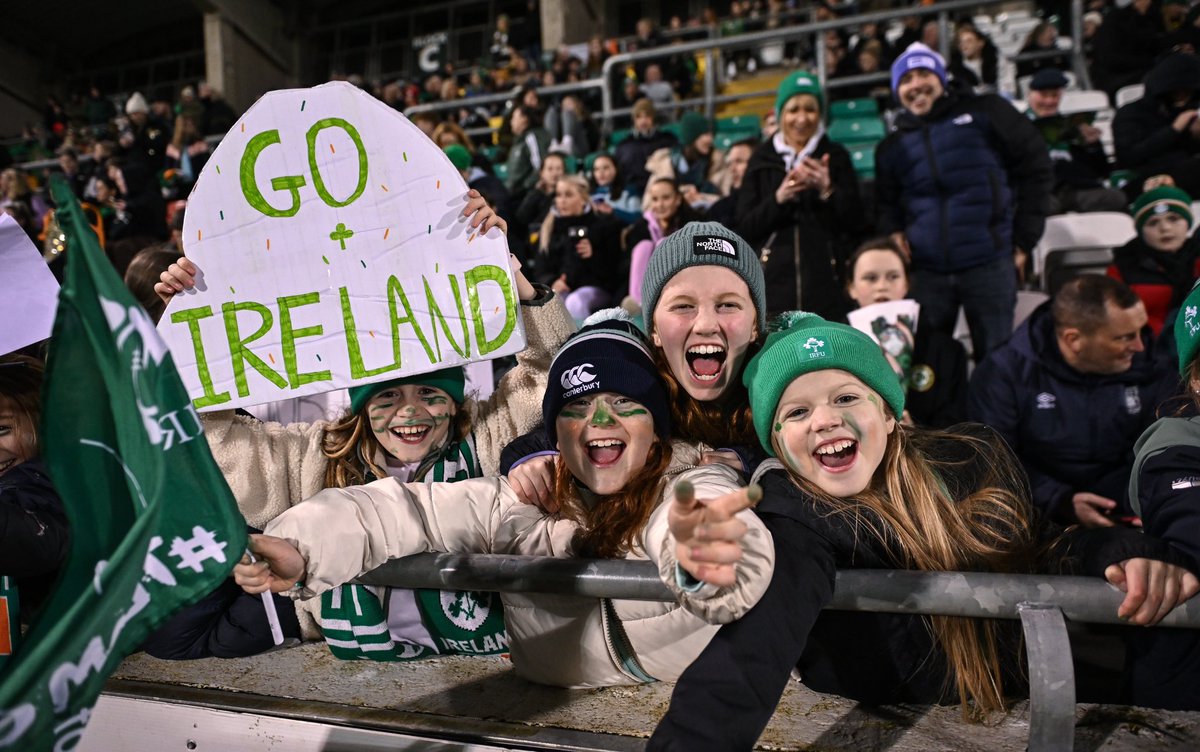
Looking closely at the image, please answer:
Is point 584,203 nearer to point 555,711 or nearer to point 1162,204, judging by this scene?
point 1162,204

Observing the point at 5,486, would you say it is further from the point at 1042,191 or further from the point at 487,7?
the point at 487,7

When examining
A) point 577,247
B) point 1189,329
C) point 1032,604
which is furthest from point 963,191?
point 1032,604

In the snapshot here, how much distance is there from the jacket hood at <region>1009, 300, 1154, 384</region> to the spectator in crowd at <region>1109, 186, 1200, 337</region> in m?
1.17

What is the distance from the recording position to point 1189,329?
6.19 ft

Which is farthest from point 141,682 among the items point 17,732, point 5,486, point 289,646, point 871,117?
point 871,117

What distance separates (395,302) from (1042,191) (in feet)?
10.9

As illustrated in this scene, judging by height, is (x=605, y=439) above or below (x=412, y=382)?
below

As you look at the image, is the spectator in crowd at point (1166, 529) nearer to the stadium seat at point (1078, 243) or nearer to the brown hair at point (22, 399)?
the brown hair at point (22, 399)

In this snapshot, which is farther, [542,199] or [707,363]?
[542,199]

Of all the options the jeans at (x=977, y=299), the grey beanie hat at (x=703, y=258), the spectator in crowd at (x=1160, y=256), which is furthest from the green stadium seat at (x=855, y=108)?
the grey beanie hat at (x=703, y=258)

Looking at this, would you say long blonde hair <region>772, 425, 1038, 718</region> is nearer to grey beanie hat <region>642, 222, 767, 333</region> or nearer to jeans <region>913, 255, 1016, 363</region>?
grey beanie hat <region>642, 222, 767, 333</region>

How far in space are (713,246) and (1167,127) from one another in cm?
468

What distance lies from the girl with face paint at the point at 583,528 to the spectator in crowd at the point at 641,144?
5.01 metres

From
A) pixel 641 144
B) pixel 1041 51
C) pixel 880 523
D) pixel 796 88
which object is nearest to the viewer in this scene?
pixel 880 523
